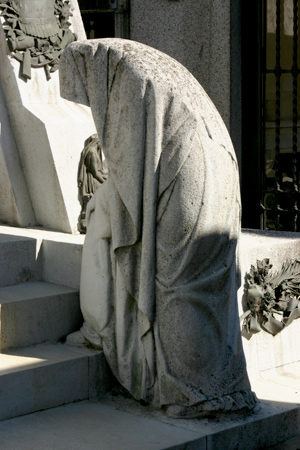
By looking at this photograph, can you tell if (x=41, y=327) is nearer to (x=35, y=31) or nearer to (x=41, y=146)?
(x=41, y=146)

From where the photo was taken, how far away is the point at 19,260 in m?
5.52

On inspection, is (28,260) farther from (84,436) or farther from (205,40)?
(205,40)

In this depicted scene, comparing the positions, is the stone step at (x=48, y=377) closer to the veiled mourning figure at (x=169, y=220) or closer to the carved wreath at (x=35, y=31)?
the veiled mourning figure at (x=169, y=220)

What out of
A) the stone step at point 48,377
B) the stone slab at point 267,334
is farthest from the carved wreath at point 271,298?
the stone step at point 48,377

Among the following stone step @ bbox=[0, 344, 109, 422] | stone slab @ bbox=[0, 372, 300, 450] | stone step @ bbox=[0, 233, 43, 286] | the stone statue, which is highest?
the stone statue

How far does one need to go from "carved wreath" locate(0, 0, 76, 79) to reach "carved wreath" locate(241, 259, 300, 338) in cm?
199

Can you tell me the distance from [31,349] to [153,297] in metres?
0.78

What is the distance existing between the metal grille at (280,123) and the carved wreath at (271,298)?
286 cm

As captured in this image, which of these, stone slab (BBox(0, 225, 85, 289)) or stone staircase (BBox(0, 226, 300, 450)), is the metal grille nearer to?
stone staircase (BBox(0, 226, 300, 450))

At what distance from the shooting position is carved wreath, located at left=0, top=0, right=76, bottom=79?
6.08 metres

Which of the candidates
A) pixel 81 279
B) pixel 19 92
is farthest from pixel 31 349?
pixel 19 92

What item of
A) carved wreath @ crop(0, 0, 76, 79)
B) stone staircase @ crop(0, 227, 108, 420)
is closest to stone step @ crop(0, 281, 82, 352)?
stone staircase @ crop(0, 227, 108, 420)

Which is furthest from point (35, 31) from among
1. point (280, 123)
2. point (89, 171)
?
point (280, 123)

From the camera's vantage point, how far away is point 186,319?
4.61m
